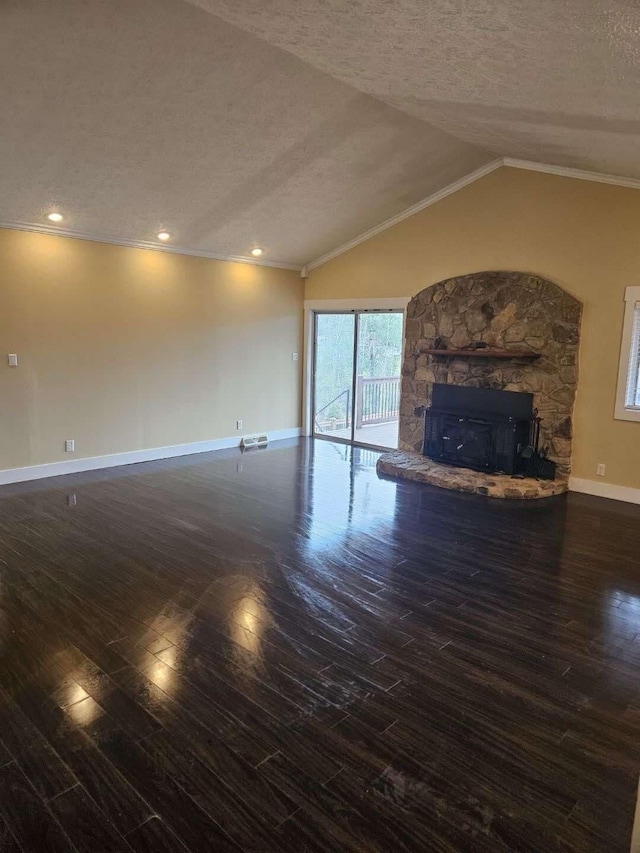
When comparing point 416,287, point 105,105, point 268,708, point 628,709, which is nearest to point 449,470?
point 416,287

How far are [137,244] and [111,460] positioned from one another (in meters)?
2.55

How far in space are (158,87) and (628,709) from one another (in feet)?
15.4

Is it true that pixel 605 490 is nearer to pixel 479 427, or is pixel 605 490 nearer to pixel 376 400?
pixel 479 427

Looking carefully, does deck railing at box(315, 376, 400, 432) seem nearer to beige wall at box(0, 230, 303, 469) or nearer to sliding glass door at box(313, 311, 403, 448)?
sliding glass door at box(313, 311, 403, 448)

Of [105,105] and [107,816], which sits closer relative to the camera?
[107,816]

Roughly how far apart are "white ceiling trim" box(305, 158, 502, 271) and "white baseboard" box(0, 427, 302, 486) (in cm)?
275

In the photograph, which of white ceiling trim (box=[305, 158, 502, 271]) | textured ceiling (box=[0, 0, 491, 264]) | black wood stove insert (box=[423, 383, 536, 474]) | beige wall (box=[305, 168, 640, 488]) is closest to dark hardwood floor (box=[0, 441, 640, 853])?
beige wall (box=[305, 168, 640, 488])

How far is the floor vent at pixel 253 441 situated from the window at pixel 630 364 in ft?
15.3

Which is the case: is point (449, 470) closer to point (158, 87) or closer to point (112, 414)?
point (112, 414)

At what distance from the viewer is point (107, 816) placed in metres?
1.88

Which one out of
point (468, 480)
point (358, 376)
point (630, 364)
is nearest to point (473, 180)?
point (630, 364)

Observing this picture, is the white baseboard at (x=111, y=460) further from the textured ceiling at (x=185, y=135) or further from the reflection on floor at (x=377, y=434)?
the textured ceiling at (x=185, y=135)

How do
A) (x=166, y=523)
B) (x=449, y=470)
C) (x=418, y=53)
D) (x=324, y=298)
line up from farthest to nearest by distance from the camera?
(x=324, y=298), (x=449, y=470), (x=166, y=523), (x=418, y=53)

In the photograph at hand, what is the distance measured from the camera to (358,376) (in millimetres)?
8211
